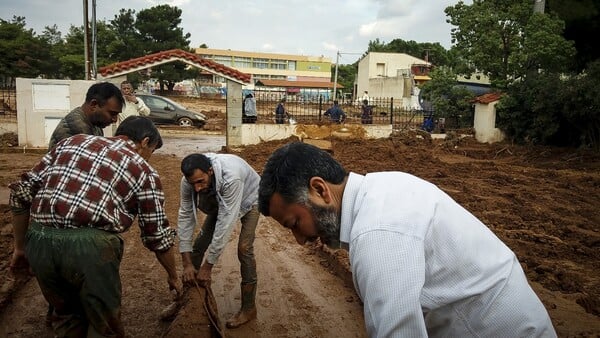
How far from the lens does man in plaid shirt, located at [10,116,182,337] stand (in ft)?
7.21

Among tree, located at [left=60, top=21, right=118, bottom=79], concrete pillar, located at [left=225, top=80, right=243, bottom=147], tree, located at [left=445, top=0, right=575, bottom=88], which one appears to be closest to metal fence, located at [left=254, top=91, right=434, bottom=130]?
concrete pillar, located at [left=225, top=80, right=243, bottom=147]

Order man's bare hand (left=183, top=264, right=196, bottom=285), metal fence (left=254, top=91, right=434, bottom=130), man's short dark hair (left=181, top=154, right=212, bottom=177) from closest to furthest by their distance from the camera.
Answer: man's short dark hair (left=181, top=154, right=212, bottom=177)
man's bare hand (left=183, top=264, right=196, bottom=285)
metal fence (left=254, top=91, right=434, bottom=130)

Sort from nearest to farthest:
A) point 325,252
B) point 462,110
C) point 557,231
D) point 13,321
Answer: point 13,321
point 325,252
point 557,231
point 462,110

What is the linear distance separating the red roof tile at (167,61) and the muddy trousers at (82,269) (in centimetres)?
1168

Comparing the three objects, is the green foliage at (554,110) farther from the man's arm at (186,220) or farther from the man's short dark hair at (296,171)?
the man's short dark hair at (296,171)

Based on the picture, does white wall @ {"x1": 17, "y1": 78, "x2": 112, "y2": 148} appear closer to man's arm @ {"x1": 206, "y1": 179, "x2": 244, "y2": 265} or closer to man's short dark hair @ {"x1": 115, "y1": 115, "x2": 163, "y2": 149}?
man's arm @ {"x1": 206, "y1": 179, "x2": 244, "y2": 265}

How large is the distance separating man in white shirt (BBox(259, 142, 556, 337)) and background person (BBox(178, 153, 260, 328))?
1.91 meters

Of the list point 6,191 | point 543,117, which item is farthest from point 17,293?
point 543,117

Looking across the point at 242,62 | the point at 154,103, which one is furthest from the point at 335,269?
the point at 242,62

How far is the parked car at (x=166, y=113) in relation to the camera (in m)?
18.8

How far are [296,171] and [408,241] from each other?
397mm

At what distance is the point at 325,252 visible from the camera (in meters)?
5.82

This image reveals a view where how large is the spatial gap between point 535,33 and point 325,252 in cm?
1349

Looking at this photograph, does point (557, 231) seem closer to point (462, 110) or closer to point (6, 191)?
point (6, 191)
